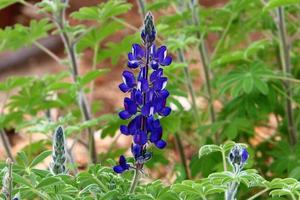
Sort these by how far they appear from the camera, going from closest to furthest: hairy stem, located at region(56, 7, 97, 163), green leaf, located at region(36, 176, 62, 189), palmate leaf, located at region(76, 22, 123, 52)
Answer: green leaf, located at region(36, 176, 62, 189) < hairy stem, located at region(56, 7, 97, 163) < palmate leaf, located at region(76, 22, 123, 52)

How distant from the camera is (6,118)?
419cm

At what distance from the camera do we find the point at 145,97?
86.0 inches

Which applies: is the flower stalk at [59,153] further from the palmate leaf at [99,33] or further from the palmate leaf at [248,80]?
the palmate leaf at [99,33]

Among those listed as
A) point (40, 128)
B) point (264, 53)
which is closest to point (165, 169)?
point (264, 53)

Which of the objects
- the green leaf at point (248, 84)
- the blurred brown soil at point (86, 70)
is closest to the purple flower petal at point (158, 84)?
the green leaf at point (248, 84)

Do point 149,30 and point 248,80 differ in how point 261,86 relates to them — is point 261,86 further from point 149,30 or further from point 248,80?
point 149,30

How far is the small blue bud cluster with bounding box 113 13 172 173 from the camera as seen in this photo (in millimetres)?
2166

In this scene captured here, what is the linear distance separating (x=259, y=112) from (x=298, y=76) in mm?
976

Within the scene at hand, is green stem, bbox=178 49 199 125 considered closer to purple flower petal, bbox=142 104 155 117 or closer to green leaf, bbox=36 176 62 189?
purple flower petal, bbox=142 104 155 117

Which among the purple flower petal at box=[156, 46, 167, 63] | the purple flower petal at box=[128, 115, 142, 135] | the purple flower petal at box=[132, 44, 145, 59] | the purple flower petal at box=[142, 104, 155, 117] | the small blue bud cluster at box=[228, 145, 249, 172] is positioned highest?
the purple flower petal at box=[132, 44, 145, 59]

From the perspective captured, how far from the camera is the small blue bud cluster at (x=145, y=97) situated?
2166 mm

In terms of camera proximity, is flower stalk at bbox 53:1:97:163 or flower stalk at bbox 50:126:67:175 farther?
flower stalk at bbox 53:1:97:163

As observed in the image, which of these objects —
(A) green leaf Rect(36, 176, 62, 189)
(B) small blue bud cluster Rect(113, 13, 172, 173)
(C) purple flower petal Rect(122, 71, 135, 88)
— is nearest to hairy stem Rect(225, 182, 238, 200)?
(B) small blue bud cluster Rect(113, 13, 172, 173)

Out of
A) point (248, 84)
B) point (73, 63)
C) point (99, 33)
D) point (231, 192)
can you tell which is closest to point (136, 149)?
point (231, 192)
